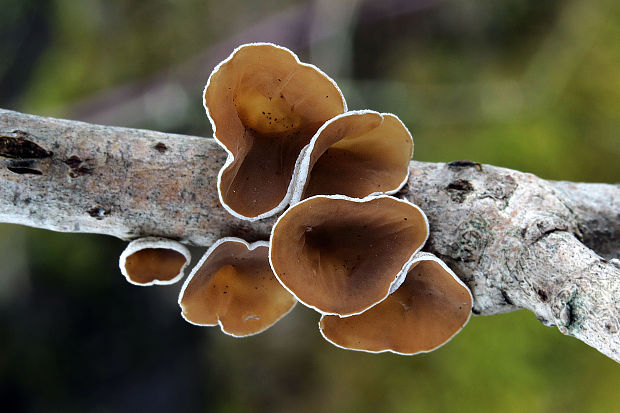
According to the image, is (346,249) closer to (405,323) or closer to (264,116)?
(405,323)

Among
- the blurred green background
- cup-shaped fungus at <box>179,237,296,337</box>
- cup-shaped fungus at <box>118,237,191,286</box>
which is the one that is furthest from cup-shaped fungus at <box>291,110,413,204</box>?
the blurred green background

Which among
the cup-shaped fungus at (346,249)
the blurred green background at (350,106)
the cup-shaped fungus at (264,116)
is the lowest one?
the blurred green background at (350,106)

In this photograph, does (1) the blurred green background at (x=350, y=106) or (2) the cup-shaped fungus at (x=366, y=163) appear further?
(1) the blurred green background at (x=350, y=106)

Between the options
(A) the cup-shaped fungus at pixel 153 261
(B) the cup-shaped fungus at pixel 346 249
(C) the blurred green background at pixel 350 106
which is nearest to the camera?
(B) the cup-shaped fungus at pixel 346 249

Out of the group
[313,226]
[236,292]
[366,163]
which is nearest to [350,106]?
[366,163]

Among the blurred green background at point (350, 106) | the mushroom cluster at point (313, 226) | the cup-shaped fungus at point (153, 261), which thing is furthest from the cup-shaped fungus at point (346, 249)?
the blurred green background at point (350, 106)

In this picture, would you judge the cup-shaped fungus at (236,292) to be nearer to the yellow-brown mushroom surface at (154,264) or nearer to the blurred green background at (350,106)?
the yellow-brown mushroom surface at (154,264)

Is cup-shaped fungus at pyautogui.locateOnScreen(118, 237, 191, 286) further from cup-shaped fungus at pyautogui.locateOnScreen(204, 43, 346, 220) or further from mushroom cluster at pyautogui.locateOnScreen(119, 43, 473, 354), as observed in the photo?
cup-shaped fungus at pyautogui.locateOnScreen(204, 43, 346, 220)

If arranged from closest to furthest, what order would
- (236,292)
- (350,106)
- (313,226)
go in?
(313,226) → (236,292) → (350,106)
